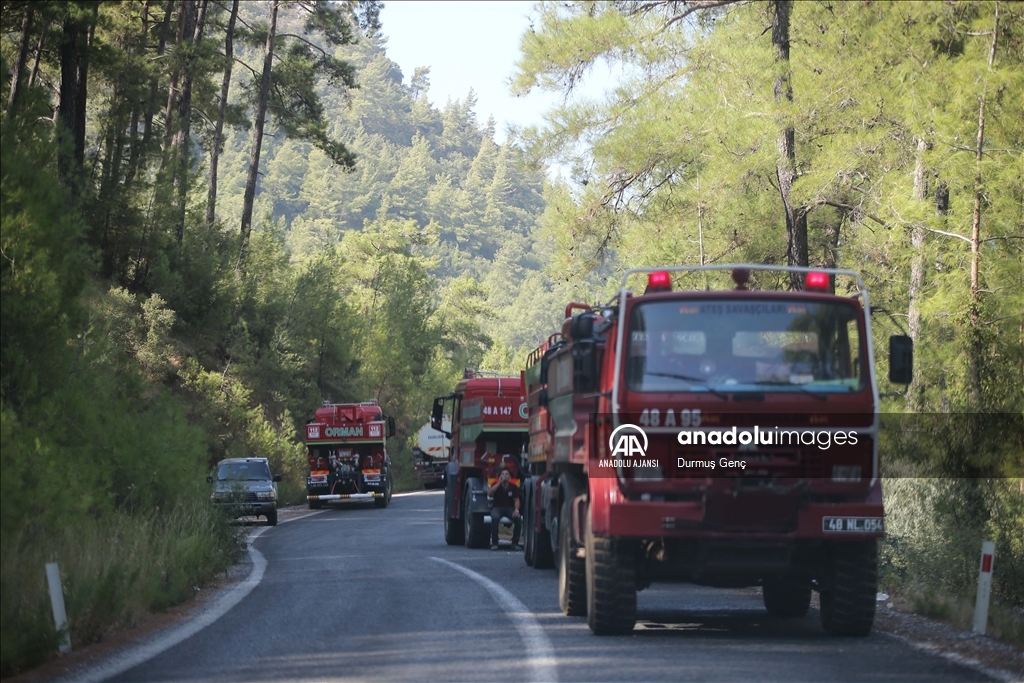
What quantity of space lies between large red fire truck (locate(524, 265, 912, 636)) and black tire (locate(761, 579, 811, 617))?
4.33 feet

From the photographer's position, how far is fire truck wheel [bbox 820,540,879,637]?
35.2ft

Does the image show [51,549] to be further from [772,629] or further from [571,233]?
[571,233]

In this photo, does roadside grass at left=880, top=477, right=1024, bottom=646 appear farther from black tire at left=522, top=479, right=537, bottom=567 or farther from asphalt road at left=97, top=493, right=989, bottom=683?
black tire at left=522, top=479, right=537, bottom=567

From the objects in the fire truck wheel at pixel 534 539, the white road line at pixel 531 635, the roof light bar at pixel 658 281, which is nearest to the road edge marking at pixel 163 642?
the white road line at pixel 531 635

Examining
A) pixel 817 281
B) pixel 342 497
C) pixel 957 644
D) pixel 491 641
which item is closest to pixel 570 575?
pixel 491 641

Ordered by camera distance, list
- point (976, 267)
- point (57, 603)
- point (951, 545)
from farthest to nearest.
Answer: point (976, 267) → point (951, 545) → point (57, 603)

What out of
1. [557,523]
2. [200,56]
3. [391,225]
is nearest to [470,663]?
[557,523]

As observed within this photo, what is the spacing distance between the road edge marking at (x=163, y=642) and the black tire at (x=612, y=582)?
12.2 feet

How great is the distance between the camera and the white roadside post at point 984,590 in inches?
433

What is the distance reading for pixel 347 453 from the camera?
40156 millimetres

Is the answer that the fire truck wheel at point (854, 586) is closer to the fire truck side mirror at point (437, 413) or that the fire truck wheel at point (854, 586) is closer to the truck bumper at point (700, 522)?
the truck bumper at point (700, 522)

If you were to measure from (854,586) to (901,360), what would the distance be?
1988 millimetres

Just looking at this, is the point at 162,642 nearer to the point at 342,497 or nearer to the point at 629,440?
the point at 629,440

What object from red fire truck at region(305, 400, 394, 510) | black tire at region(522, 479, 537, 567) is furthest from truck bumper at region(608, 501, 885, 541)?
red fire truck at region(305, 400, 394, 510)
